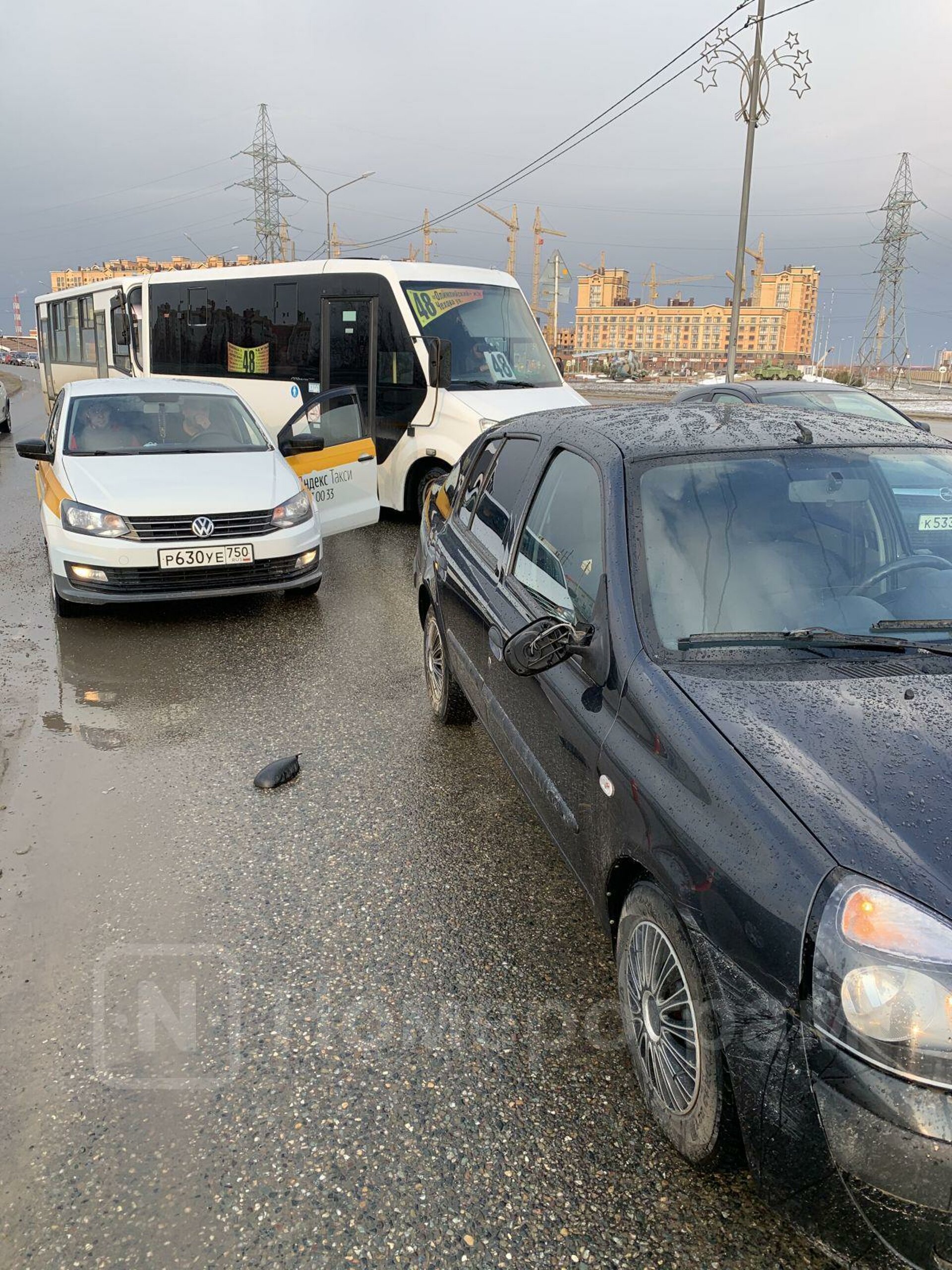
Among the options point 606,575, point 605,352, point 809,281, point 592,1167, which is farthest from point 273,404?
point 809,281

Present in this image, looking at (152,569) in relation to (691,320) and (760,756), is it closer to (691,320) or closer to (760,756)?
(760,756)

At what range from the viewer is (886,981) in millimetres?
1629

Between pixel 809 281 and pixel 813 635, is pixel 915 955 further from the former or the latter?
pixel 809 281

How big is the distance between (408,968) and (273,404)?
10.7m

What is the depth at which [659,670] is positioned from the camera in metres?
2.42

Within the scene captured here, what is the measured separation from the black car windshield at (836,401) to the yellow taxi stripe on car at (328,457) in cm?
367

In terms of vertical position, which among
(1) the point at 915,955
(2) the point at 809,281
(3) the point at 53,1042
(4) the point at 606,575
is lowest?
(3) the point at 53,1042

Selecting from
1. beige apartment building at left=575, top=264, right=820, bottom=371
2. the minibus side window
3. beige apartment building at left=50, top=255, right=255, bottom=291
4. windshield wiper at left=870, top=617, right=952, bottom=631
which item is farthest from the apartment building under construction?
windshield wiper at left=870, top=617, right=952, bottom=631

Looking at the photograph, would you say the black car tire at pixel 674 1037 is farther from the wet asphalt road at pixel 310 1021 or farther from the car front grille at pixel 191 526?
the car front grille at pixel 191 526

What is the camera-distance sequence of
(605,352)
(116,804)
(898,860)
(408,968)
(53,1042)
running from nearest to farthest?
(898,860)
(53,1042)
(408,968)
(116,804)
(605,352)

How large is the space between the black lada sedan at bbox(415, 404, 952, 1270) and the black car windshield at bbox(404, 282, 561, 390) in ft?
20.9

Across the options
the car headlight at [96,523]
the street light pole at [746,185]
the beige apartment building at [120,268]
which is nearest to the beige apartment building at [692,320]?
the beige apartment building at [120,268]

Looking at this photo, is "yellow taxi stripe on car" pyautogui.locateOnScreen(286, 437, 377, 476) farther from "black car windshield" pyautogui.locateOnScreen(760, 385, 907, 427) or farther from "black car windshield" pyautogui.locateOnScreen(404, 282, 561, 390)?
"black car windshield" pyautogui.locateOnScreen(760, 385, 907, 427)

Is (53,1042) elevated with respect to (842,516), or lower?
lower
